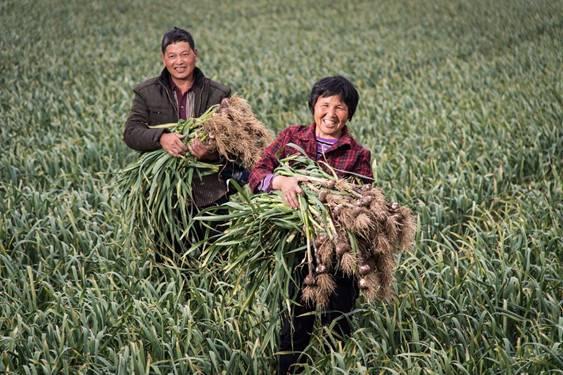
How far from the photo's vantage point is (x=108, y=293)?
3.69 m

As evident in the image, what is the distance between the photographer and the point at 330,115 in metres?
2.86

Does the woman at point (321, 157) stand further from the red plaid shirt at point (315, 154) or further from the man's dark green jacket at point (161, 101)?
the man's dark green jacket at point (161, 101)

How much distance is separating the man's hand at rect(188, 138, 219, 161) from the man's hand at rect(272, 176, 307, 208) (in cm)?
72

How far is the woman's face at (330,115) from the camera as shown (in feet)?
9.37

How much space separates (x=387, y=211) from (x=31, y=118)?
21.6 feet

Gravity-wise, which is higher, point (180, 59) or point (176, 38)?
point (176, 38)

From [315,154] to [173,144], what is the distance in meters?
0.90

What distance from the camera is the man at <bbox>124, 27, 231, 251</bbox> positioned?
3.57 m

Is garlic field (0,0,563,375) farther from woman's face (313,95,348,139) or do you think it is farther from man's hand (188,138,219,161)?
woman's face (313,95,348,139)

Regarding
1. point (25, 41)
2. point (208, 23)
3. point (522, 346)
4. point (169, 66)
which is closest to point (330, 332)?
point (522, 346)

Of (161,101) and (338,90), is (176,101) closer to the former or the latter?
(161,101)

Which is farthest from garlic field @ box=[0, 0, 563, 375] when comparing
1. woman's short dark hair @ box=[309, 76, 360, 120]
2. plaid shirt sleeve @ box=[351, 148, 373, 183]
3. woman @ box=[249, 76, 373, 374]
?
woman's short dark hair @ box=[309, 76, 360, 120]

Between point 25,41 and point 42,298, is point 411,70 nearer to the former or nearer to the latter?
point 25,41

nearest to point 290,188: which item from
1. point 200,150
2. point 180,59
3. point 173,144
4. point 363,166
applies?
point 363,166
